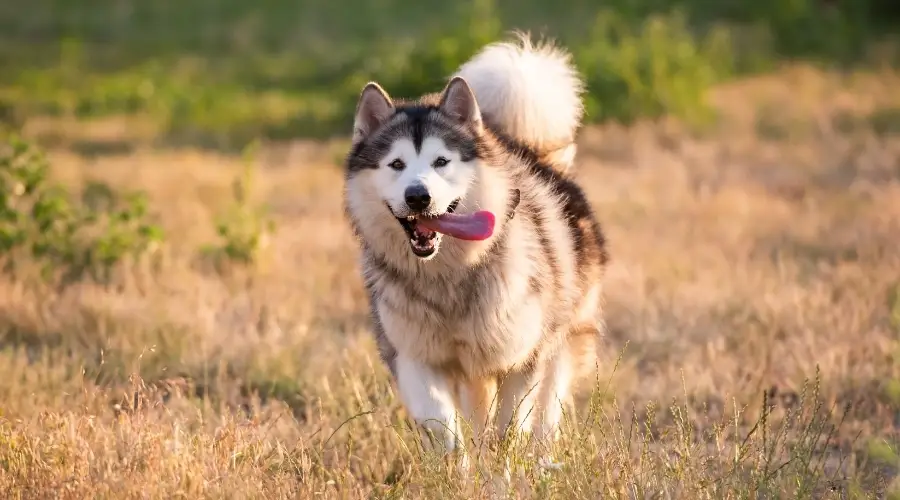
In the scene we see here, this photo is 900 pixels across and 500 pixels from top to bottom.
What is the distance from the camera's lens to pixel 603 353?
5973 millimetres

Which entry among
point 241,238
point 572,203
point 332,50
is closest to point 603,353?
point 572,203

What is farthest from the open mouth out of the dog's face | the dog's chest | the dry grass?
the dry grass

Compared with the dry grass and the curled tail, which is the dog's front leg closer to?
the dry grass

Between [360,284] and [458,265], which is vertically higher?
[458,265]

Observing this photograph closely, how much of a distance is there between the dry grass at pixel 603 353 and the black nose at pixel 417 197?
0.78 metres

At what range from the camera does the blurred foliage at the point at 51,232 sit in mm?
6566

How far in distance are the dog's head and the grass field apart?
0.69 meters

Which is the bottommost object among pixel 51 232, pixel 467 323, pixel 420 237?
pixel 51 232

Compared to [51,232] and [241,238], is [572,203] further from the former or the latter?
[51,232]

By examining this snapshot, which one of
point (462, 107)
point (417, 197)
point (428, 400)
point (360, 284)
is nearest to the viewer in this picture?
point (417, 197)

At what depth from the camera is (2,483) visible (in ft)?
11.8

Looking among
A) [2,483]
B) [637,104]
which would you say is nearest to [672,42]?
[637,104]

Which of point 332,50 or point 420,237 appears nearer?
point 420,237

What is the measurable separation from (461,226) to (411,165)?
30 centimetres
